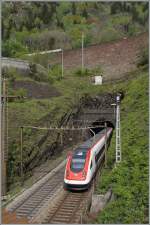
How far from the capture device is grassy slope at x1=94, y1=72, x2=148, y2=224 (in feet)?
64.2

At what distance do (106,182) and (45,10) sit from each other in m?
90.0

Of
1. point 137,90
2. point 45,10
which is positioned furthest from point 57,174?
point 45,10

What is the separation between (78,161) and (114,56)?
124 feet

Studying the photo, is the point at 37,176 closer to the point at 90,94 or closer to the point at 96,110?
the point at 96,110

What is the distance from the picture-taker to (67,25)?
107688 millimetres

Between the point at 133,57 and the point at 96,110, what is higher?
the point at 133,57

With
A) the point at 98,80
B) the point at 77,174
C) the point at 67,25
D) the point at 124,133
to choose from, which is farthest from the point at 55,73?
the point at 67,25

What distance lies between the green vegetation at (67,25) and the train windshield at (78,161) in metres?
46.2

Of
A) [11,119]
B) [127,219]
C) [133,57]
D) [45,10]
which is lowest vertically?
[127,219]

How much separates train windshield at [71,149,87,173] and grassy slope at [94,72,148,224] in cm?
153

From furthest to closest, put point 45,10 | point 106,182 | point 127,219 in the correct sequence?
point 45,10 → point 106,182 → point 127,219

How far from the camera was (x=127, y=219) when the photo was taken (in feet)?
62.6

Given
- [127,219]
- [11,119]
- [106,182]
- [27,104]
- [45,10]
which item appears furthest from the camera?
[45,10]

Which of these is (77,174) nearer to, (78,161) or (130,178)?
(78,161)
